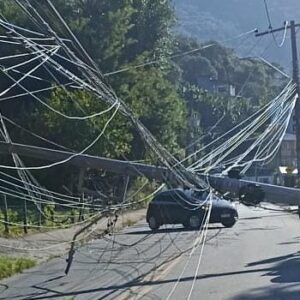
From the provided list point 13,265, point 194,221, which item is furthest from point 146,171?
point 194,221

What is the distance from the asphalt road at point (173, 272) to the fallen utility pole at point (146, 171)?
1.44 meters

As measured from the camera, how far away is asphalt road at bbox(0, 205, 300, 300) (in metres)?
15.3

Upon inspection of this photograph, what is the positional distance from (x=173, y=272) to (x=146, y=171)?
2062mm

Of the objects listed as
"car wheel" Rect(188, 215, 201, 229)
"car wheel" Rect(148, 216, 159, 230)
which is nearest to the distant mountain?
"car wheel" Rect(148, 216, 159, 230)

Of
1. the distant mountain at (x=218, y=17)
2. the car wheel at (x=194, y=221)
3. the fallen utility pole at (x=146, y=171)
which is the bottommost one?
the car wheel at (x=194, y=221)

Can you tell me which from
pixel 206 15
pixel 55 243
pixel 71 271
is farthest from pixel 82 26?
pixel 206 15

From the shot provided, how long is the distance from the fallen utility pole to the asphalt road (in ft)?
4.73

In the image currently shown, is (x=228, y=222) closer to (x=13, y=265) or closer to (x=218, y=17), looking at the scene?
(x=13, y=265)

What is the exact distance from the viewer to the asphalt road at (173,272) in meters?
15.3

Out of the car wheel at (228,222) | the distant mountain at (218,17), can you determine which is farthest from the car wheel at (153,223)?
the distant mountain at (218,17)

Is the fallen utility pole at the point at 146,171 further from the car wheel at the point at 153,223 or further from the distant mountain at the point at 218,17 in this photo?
the distant mountain at the point at 218,17

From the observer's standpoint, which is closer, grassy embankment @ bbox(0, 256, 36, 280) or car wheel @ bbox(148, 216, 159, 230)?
grassy embankment @ bbox(0, 256, 36, 280)

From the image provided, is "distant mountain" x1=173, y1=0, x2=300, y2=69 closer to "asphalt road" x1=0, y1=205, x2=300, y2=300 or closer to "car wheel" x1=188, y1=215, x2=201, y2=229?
"car wheel" x1=188, y1=215, x2=201, y2=229

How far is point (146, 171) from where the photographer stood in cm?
1809
